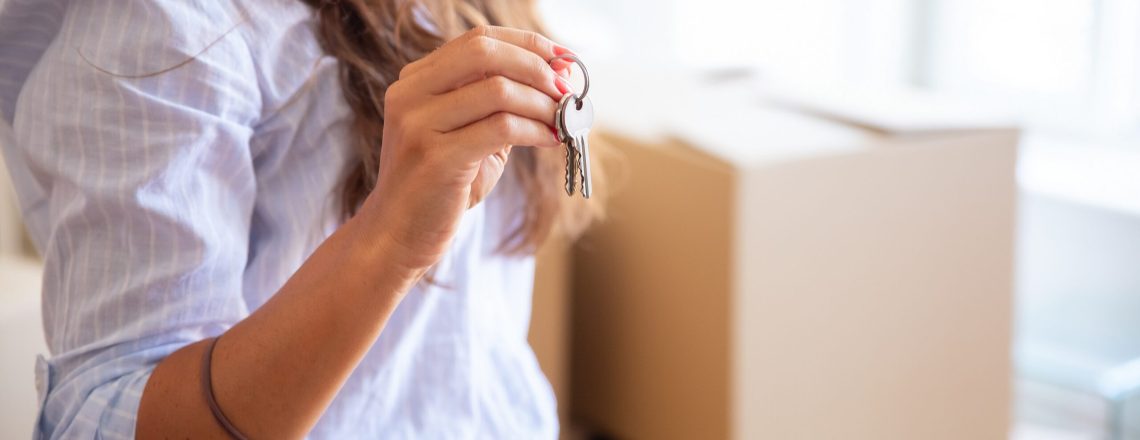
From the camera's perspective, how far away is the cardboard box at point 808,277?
1005 mm

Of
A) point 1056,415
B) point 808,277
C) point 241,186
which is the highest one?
point 241,186

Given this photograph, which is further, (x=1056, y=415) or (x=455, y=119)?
(x=1056, y=415)

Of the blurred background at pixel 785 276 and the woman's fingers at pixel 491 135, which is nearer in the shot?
the woman's fingers at pixel 491 135

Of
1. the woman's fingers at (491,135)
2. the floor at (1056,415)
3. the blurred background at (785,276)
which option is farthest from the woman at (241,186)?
the floor at (1056,415)

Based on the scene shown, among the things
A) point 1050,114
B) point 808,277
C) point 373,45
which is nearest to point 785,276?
point 808,277

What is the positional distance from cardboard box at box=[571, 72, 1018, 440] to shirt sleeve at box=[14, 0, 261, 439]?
52 cm

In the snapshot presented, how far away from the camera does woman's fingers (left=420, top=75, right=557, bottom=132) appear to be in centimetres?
47

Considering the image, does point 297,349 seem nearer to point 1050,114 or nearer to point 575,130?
point 575,130

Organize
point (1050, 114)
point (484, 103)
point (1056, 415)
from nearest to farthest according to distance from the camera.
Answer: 1. point (484, 103)
2. point (1056, 415)
3. point (1050, 114)

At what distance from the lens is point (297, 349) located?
514mm

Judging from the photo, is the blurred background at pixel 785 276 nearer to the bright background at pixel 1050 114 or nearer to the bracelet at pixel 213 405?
the bright background at pixel 1050 114

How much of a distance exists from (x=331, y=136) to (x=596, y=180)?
0.28m

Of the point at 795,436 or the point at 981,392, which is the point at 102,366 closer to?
the point at 795,436

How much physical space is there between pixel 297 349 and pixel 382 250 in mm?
60
